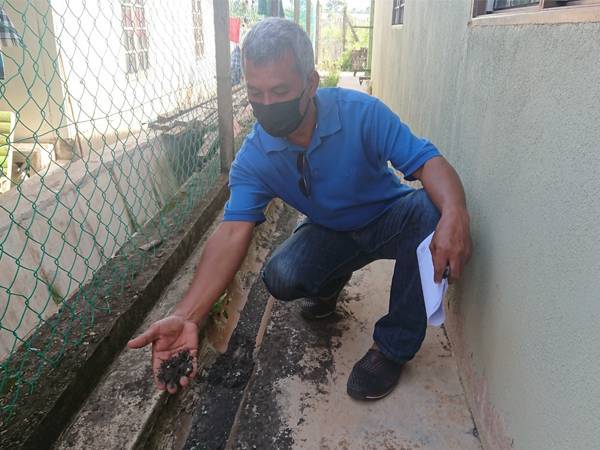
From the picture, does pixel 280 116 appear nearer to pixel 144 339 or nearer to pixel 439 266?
pixel 439 266

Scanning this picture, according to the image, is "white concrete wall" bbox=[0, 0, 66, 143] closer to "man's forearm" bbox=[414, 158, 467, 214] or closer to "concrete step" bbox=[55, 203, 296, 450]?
"concrete step" bbox=[55, 203, 296, 450]

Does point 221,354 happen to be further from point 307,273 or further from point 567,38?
point 567,38

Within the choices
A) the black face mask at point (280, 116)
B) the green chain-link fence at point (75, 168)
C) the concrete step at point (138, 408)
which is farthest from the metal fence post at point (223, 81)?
the black face mask at point (280, 116)

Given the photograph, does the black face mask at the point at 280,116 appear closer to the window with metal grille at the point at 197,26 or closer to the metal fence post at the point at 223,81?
the metal fence post at the point at 223,81

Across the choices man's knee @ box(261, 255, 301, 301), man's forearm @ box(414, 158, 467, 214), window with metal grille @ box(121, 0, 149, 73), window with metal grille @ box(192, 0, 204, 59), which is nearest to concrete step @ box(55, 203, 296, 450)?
man's knee @ box(261, 255, 301, 301)

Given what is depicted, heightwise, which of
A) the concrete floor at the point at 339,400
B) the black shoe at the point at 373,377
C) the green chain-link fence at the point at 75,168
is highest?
the green chain-link fence at the point at 75,168

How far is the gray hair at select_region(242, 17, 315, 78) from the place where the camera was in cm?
171

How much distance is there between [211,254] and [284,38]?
0.83m

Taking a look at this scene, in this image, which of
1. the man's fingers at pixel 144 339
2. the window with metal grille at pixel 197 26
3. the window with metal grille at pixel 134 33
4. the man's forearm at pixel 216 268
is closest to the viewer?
the man's fingers at pixel 144 339

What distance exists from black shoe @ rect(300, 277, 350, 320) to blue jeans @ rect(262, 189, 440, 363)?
43mm

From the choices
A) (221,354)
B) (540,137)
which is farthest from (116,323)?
(540,137)

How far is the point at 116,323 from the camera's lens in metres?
2.04

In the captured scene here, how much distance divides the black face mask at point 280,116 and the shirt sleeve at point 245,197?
0.73ft

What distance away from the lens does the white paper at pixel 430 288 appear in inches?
60.2
